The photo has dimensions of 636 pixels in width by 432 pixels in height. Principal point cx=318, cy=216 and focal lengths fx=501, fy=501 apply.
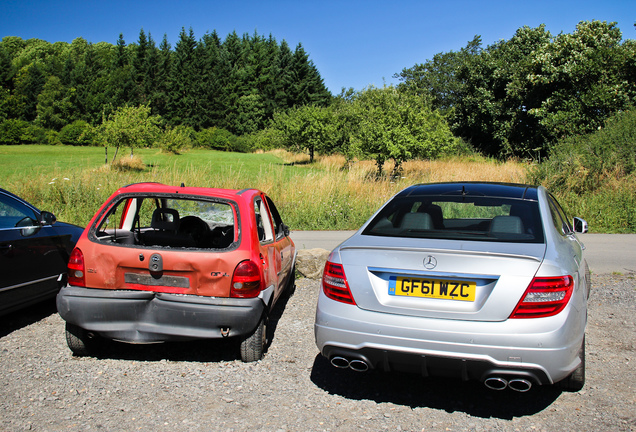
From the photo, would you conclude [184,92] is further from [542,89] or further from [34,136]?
[542,89]

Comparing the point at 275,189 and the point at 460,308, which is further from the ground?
the point at 460,308

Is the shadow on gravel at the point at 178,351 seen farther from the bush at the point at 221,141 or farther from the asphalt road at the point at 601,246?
the bush at the point at 221,141

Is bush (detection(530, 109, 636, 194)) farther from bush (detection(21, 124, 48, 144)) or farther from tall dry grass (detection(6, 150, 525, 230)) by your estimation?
bush (detection(21, 124, 48, 144))

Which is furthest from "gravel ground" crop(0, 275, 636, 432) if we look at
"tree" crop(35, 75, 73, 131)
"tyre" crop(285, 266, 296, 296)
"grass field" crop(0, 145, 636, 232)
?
"tree" crop(35, 75, 73, 131)

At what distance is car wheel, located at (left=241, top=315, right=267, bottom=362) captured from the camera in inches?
171

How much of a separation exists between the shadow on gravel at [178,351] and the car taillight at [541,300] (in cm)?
261

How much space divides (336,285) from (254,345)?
4.05ft

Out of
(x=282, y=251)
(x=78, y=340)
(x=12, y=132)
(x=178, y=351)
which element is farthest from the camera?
(x=12, y=132)

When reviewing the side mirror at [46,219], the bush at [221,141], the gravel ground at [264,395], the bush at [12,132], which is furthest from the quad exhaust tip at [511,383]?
the bush at [12,132]

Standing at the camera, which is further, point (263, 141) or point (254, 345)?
point (263, 141)

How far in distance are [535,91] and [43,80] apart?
7803cm

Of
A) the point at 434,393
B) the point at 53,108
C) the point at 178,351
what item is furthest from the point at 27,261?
the point at 53,108

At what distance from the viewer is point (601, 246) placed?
10.4 metres

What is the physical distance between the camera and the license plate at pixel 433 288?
316cm
